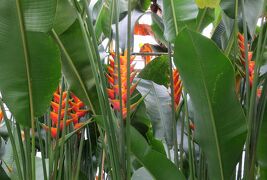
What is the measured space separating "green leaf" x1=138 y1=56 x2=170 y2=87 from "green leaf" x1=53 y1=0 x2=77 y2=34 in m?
0.28

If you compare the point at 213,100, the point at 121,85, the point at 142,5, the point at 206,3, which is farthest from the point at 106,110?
the point at 142,5

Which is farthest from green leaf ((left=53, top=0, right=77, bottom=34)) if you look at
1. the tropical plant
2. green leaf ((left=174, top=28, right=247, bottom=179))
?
green leaf ((left=174, top=28, right=247, bottom=179))

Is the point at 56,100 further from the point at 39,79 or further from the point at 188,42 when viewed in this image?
the point at 188,42

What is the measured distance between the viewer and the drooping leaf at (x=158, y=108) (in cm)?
92

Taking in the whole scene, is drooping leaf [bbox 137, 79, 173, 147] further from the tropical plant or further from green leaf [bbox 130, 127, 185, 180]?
green leaf [bbox 130, 127, 185, 180]

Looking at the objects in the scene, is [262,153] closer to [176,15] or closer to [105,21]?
[176,15]

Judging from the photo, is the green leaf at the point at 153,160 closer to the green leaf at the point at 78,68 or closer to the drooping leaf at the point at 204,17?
the green leaf at the point at 78,68

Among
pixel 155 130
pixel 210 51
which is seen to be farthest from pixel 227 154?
pixel 155 130

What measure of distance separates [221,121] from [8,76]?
0.37 meters

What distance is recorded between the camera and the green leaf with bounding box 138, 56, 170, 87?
0.97 metres

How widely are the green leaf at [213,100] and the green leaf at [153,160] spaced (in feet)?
0.23

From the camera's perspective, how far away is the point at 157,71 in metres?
0.99

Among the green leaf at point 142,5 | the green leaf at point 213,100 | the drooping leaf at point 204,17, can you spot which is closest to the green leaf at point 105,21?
the green leaf at point 142,5

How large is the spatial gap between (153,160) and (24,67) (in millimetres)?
268
